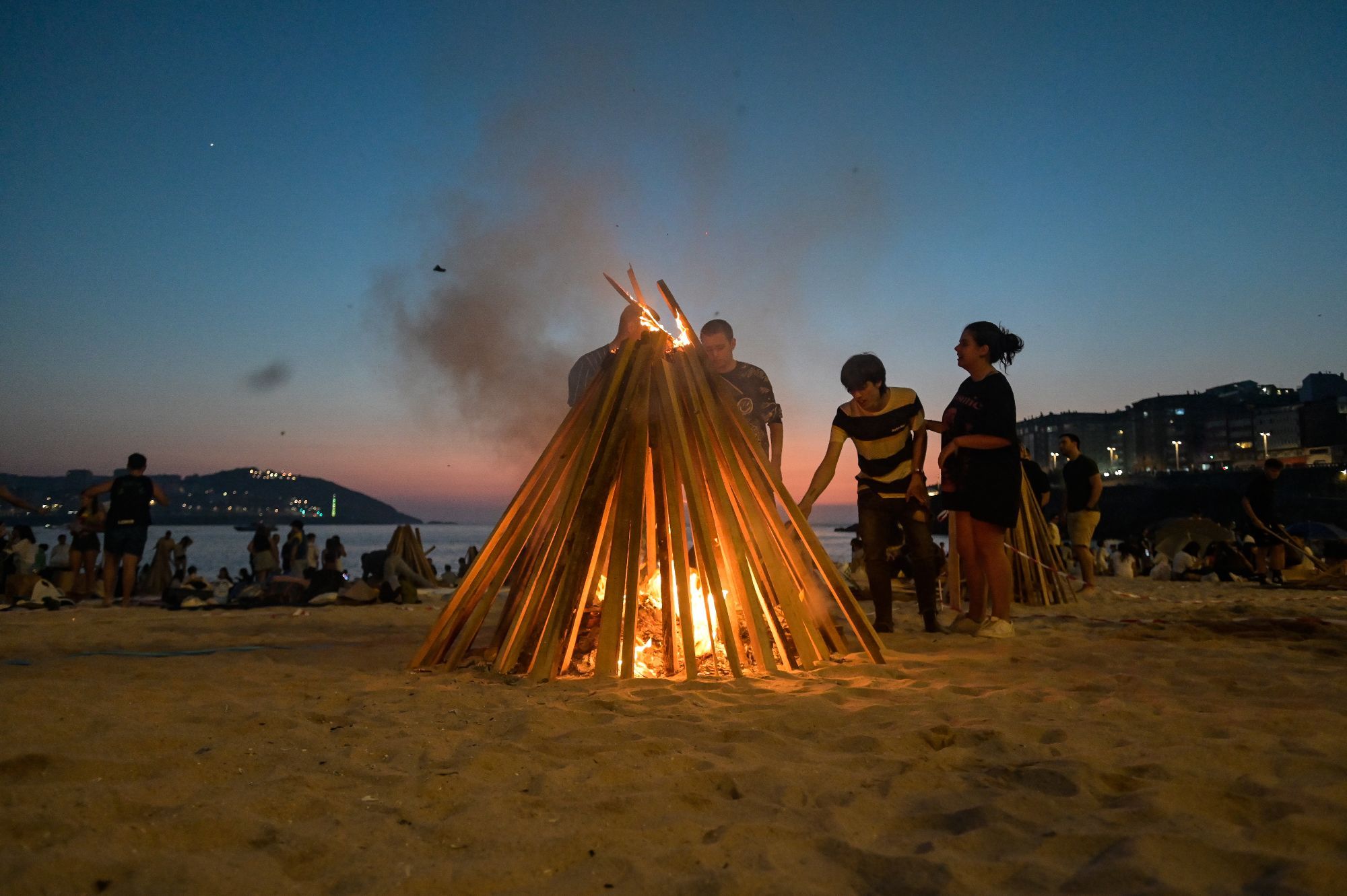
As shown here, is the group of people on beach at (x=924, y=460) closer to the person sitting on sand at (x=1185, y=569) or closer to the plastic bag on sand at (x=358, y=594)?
the plastic bag on sand at (x=358, y=594)

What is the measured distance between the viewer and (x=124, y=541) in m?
7.66

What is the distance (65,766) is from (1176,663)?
3.88 m

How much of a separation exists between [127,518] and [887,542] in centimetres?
744

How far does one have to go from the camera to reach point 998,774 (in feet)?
6.11

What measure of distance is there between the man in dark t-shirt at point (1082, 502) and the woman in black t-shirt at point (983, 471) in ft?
11.7

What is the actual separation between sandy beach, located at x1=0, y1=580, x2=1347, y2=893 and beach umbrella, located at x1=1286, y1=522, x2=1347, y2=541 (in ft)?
28.1

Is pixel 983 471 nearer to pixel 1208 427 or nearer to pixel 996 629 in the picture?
pixel 996 629

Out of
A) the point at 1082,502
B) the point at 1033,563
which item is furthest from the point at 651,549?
the point at 1082,502

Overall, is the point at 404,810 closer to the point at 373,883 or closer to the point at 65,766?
the point at 373,883

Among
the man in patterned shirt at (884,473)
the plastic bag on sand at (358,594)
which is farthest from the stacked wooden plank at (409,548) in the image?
the man in patterned shirt at (884,473)

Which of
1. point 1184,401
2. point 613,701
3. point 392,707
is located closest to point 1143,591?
point 613,701

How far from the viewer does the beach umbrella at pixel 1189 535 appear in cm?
1246

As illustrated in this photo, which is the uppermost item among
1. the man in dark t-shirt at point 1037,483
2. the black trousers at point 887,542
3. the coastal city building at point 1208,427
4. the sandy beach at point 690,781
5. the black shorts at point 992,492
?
the coastal city building at point 1208,427

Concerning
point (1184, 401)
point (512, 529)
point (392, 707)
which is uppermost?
point (1184, 401)
